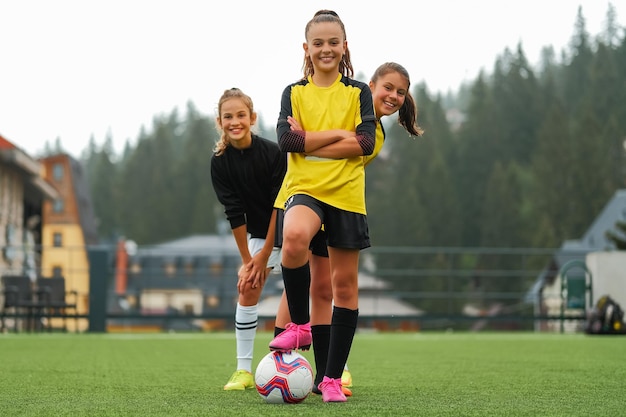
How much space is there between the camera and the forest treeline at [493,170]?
63.9 metres

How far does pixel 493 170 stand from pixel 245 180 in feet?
218

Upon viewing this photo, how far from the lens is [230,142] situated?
4.66 m

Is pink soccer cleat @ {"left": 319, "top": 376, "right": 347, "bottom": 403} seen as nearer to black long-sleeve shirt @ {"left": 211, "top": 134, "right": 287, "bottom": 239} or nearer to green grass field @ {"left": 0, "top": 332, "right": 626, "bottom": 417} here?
green grass field @ {"left": 0, "top": 332, "right": 626, "bottom": 417}

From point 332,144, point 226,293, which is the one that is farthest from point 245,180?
point 226,293

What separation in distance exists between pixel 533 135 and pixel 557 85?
6404mm

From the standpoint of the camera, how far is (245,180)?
4672 millimetres

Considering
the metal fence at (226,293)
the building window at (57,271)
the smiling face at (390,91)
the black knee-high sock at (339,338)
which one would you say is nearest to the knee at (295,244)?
the black knee-high sock at (339,338)

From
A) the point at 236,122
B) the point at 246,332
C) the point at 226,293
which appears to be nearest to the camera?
the point at 236,122

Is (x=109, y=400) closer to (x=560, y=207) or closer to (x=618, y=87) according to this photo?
(x=560, y=207)

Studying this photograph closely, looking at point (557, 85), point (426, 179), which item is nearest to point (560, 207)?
point (426, 179)

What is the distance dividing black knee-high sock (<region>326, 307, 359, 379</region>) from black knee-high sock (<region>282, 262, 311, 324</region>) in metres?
0.11

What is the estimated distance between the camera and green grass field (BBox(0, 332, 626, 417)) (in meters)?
3.35

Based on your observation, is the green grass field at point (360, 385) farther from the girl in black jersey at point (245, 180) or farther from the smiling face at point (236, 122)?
the smiling face at point (236, 122)

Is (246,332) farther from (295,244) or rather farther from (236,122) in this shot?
(295,244)
